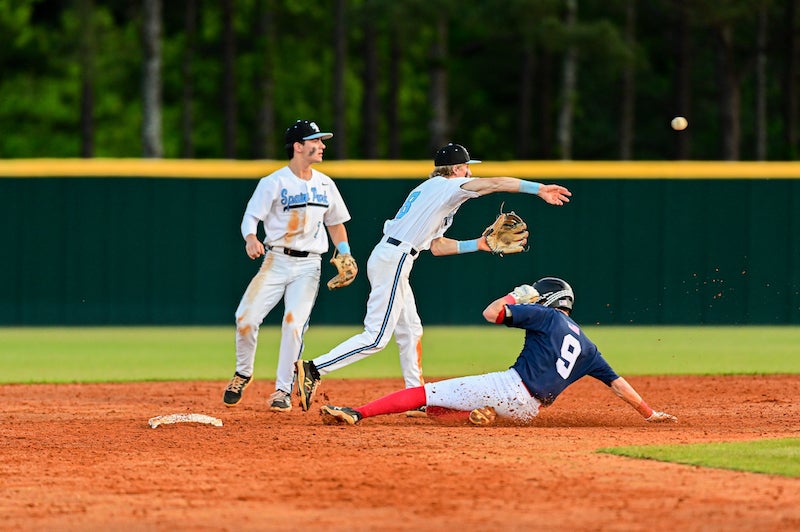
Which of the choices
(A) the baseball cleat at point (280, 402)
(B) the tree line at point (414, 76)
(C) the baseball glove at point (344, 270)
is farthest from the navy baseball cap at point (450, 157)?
(B) the tree line at point (414, 76)

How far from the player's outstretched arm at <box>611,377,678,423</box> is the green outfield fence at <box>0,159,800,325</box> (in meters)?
7.78

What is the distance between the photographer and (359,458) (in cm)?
706

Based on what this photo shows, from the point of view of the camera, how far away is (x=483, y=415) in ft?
26.8

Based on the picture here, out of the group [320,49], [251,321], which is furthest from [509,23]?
[251,321]

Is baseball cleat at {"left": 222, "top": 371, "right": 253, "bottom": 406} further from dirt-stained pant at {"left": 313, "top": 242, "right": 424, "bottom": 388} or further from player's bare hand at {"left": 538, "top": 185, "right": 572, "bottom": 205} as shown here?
player's bare hand at {"left": 538, "top": 185, "right": 572, "bottom": 205}

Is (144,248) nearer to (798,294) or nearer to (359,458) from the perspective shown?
(798,294)

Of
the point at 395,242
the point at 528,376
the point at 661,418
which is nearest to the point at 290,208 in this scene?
the point at 395,242

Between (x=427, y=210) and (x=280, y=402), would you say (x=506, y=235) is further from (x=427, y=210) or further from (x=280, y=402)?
(x=280, y=402)

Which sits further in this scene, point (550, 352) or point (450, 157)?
point (450, 157)

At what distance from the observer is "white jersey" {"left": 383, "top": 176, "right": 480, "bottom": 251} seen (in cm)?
859

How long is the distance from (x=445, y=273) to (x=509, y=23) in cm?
1962

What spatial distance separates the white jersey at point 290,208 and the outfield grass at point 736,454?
2.96 meters

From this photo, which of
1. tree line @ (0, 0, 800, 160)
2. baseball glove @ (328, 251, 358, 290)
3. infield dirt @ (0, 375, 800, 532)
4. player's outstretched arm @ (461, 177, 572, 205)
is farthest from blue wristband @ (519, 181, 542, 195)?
tree line @ (0, 0, 800, 160)

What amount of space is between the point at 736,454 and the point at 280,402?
10.7 ft
